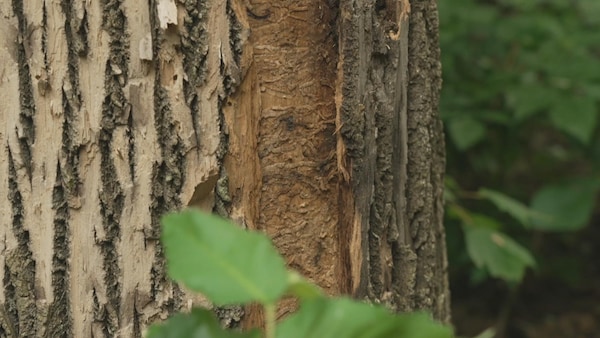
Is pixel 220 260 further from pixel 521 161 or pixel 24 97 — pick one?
pixel 521 161

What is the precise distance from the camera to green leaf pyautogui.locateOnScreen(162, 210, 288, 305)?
562mm

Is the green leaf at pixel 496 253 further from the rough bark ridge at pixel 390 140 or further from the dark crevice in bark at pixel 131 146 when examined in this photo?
the dark crevice in bark at pixel 131 146

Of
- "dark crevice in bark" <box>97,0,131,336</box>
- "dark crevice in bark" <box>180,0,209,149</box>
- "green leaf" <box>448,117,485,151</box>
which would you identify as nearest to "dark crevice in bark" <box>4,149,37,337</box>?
"dark crevice in bark" <box>97,0,131,336</box>

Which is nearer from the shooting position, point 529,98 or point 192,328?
point 192,328

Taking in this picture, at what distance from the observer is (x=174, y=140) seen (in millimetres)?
1104

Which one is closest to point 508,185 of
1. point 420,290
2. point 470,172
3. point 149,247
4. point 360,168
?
point 470,172

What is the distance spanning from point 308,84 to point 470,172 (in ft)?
7.05

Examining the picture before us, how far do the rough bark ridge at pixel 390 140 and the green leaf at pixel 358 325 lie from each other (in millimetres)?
657

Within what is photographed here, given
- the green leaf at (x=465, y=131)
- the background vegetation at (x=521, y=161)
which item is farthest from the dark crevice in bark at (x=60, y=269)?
the green leaf at (x=465, y=131)

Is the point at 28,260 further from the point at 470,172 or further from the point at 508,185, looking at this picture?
the point at 508,185

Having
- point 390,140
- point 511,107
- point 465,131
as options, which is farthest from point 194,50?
point 511,107

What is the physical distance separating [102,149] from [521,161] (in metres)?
3.03

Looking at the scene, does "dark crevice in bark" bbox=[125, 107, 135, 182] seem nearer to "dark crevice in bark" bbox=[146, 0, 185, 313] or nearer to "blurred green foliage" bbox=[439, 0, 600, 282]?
"dark crevice in bark" bbox=[146, 0, 185, 313]

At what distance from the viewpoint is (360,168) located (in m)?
1.23
